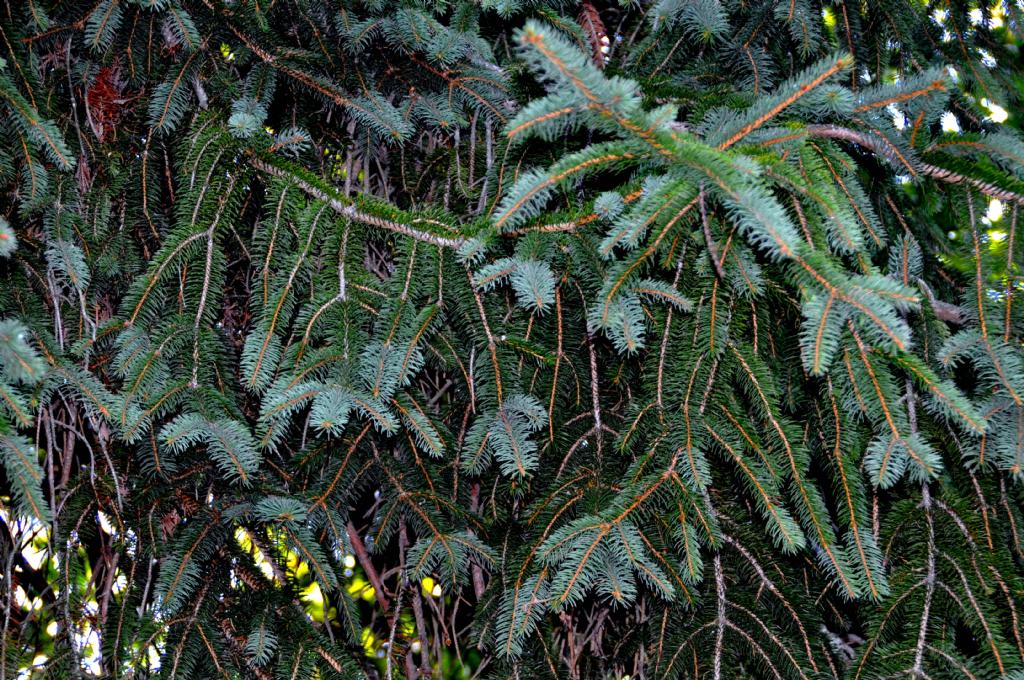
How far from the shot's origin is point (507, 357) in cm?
174

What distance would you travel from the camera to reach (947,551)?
66.9 inches

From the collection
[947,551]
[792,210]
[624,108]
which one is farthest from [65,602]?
[947,551]

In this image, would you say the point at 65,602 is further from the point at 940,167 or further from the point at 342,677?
the point at 940,167

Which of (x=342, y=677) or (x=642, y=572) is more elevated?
(x=642, y=572)

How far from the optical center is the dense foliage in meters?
1.54

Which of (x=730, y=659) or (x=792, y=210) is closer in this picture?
(x=792, y=210)

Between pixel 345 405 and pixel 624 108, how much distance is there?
2.38 feet

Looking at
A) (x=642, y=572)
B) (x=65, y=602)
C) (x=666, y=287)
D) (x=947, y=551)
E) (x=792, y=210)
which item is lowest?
(x=65, y=602)

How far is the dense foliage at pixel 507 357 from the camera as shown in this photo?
1.54 m

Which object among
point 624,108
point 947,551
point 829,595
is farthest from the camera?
point 829,595

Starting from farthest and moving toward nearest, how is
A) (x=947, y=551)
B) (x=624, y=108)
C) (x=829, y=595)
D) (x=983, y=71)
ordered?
(x=983, y=71)
(x=829, y=595)
(x=947, y=551)
(x=624, y=108)

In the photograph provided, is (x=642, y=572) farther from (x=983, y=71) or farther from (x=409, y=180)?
(x=983, y=71)

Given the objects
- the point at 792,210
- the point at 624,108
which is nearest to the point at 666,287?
the point at 792,210

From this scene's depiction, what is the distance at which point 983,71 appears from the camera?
2324 millimetres
